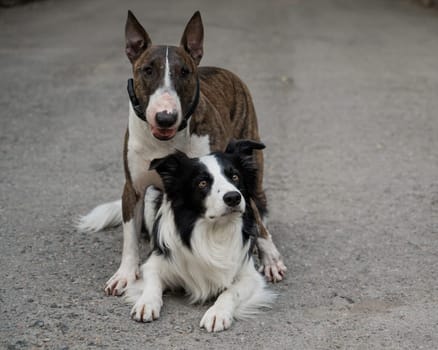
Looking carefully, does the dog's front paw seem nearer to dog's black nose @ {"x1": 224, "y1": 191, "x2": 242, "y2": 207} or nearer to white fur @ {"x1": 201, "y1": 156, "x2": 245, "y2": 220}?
white fur @ {"x1": 201, "y1": 156, "x2": 245, "y2": 220}

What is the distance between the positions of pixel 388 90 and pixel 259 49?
2.54 metres

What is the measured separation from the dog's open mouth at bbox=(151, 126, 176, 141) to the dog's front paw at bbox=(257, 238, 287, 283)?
1055 mm

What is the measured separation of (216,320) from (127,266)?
891 mm

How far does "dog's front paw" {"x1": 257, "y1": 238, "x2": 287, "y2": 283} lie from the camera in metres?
5.13

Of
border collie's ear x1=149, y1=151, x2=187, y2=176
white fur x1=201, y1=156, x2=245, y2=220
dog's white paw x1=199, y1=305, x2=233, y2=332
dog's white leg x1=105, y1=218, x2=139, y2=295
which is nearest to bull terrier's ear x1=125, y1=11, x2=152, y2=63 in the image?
border collie's ear x1=149, y1=151, x2=187, y2=176

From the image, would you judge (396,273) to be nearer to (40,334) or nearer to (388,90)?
(40,334)

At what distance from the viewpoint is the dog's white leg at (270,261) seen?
16.9 feet

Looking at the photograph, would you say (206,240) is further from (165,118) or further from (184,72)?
(184,72)

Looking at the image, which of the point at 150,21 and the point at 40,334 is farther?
the point at 150,21

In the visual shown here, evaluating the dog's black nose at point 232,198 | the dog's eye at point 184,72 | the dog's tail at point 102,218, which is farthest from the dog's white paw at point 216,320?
the dog's tail at point 102,218

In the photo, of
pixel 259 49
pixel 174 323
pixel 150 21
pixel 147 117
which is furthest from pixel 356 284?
pixel 150 21

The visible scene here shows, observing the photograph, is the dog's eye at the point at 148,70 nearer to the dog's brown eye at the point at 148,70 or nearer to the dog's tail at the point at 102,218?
the dog's brown eye at the point at 148,70

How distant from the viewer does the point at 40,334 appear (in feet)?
14.0

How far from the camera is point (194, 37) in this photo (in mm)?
5066
